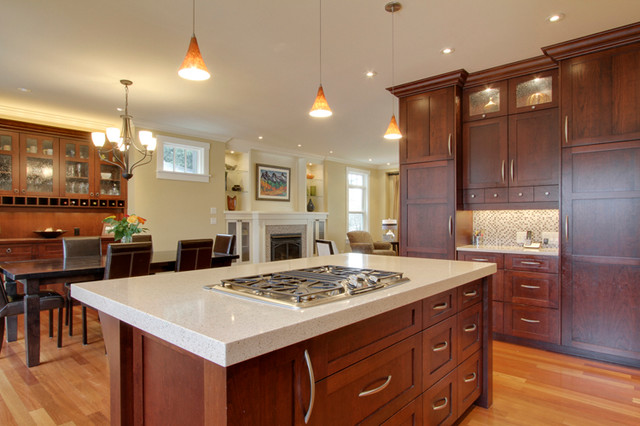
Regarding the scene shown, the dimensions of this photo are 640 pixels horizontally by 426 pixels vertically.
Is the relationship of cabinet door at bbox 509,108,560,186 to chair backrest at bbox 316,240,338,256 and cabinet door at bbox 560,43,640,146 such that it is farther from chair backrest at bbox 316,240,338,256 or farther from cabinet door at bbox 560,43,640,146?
chair backrest at bbox 316,240,338,256

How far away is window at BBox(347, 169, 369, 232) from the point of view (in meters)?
9.61

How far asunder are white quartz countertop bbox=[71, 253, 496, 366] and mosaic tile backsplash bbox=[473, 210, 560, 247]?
2397 millimetres

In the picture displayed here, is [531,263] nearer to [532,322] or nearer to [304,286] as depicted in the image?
[532,322]

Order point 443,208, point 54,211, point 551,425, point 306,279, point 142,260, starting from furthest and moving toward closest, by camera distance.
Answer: point 54,211
point 443,208
point 142,260
point 551,425
point 306,279

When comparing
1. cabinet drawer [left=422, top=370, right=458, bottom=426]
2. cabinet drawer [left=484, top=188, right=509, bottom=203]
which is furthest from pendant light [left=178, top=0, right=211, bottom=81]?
cabinet drawer [left=484, top=188, right=509, bottom=203]

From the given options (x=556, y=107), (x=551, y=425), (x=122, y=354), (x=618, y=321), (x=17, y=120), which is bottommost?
(x=551, y=425)

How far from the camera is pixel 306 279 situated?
159 centimetres

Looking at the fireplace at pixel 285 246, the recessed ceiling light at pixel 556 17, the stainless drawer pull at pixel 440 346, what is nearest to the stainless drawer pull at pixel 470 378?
the stainless drawer pull at pixel 440 346

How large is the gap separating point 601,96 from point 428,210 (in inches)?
69.3

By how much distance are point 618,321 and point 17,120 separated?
23.9ft

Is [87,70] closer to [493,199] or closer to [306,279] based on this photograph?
[306,279]

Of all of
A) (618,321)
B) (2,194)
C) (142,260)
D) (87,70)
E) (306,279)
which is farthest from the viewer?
(2,194)

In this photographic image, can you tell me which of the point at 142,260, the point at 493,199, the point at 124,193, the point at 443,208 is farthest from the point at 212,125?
the point at 493,199

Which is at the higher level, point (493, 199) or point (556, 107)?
point (556, 107)
